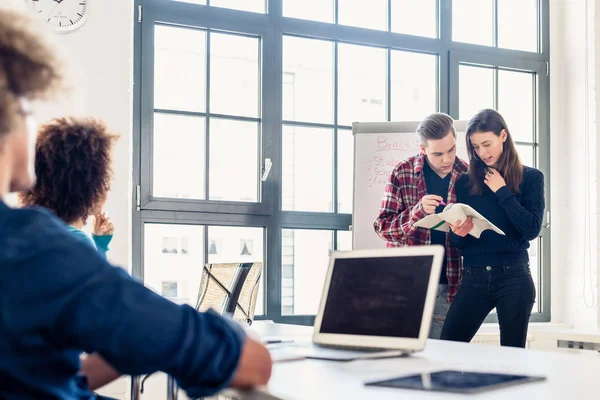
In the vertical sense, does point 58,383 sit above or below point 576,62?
below

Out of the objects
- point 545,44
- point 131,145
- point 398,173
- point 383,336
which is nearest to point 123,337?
point 383,336

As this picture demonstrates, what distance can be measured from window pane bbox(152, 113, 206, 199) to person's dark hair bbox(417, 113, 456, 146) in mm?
1371

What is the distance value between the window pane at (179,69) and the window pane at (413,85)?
1.25m

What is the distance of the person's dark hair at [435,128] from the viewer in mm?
3152

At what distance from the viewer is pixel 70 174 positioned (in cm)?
163

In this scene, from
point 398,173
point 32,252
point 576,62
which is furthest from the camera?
point 576,62

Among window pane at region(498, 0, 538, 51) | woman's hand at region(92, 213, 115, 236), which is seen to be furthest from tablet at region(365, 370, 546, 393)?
window pane at region(498, 0, 538, 51)

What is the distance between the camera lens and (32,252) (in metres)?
0.72

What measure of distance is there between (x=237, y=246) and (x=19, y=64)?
338 centimetres

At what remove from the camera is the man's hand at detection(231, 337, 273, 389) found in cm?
83

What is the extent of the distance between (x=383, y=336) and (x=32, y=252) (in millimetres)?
910

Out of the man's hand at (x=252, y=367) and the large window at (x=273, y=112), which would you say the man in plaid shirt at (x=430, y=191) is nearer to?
the large window at (x=273, y=112)

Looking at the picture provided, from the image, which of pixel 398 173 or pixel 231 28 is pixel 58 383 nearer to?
pixel 398 173

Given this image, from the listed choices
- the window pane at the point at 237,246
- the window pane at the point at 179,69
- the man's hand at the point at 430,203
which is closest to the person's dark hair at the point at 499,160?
the man's hand at the point at 430,203
